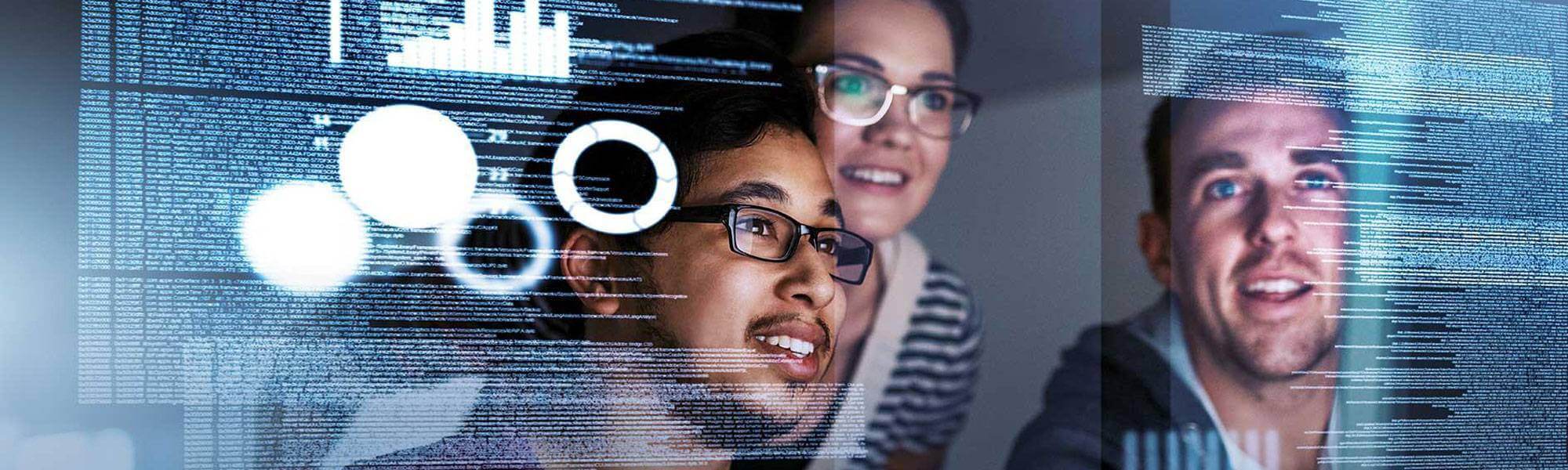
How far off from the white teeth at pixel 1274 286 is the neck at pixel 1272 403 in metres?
0.17

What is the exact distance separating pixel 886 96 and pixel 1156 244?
75 cm

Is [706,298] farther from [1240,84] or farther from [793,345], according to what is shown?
[1240,84]

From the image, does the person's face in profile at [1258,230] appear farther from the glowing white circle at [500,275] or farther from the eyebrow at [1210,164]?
the glowing white circle at [500,275]

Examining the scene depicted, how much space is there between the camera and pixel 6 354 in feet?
8.14

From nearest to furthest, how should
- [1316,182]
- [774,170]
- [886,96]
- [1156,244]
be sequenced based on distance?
[774,170], [886,96], [1156,244], [1316,182]

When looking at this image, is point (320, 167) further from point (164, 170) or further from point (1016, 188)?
point (1016, 188)

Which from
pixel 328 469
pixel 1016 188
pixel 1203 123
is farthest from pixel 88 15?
pixel 1203 123

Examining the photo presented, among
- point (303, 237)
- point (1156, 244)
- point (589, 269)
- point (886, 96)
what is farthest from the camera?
point (1156, 244)

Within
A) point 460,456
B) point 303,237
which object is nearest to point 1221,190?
point 460,456

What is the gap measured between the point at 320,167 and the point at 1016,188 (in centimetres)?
149

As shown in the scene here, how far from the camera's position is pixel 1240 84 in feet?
10.5

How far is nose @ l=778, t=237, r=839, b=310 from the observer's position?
2814mm

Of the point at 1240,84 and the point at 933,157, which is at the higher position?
the point at 1240,84

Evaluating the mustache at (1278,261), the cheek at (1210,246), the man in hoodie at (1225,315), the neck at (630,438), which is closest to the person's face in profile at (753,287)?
the neck at (630,438)
